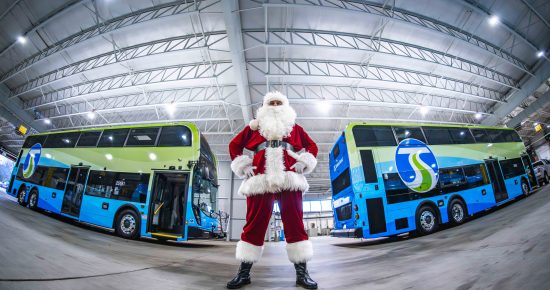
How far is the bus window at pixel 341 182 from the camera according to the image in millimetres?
6144

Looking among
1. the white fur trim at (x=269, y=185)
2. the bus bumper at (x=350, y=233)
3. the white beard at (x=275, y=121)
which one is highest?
the white beard at (x=275, y=121)

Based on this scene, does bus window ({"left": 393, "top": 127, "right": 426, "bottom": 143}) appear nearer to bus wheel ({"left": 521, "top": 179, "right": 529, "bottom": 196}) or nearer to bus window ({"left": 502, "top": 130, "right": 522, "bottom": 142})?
bus window ({"left": 502, "top": 130, "right": 522, "bottom": 142})

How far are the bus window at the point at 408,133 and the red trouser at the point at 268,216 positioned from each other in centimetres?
549

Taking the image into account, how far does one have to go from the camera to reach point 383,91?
486 inches

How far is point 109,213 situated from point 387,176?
757 centimetres

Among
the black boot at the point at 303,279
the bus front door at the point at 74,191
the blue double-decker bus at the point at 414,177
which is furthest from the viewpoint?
the bus front door at the point at 74,191

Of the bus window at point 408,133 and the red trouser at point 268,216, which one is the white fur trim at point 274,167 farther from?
the bus window at point 408,133

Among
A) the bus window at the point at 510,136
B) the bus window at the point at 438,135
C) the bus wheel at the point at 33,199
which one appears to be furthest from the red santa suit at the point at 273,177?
the bus window at the point at 510,136

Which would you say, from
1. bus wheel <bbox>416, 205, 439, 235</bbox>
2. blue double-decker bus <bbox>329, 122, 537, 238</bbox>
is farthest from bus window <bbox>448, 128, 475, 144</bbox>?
bus wheel <bbox>416, 205, 439, 235</bbox>

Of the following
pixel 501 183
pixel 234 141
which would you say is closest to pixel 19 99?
pixel 234 141

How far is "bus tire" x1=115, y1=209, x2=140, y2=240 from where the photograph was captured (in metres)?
5.51

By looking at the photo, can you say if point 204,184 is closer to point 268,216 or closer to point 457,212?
point 268,216

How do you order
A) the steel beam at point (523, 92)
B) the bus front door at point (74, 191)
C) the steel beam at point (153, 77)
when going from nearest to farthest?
the bus front door at point (74, 191) → the steel beam at point (153, 77) → the steel beam at point (523, 92)

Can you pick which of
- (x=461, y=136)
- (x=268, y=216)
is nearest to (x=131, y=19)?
(x=268, y=216)
